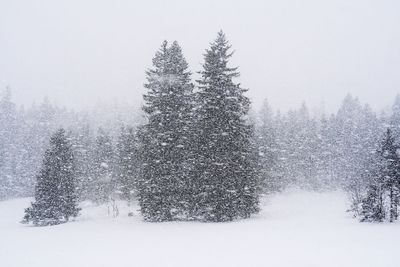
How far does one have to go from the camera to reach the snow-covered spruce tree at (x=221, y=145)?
92.9 feet

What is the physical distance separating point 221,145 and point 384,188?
12687 millimetres

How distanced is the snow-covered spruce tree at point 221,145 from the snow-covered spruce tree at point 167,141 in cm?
133

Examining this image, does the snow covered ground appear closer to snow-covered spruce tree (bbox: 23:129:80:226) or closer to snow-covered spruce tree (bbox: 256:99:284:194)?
snow-covered spruce tree (bbox: 23:129:80:226)

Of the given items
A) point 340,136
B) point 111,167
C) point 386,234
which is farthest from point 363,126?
point 386,234

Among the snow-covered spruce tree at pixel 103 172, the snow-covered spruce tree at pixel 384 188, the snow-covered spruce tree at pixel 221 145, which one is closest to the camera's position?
the snow-covered spruce tree at pixel 384 188

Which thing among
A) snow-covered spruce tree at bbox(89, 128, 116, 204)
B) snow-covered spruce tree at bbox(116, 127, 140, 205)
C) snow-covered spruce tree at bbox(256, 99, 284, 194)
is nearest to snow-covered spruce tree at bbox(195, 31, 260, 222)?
snow-covered spruce tree at bbox(116, 127, 140, 205)

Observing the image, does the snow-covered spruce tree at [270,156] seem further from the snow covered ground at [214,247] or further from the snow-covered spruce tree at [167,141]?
the snow covered ground at [214,247]

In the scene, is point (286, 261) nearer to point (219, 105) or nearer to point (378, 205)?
point (378, 205)

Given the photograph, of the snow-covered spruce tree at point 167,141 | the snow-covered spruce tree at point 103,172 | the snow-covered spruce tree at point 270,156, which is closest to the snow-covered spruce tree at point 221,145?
the snow-covered spruce tree at point 167,141

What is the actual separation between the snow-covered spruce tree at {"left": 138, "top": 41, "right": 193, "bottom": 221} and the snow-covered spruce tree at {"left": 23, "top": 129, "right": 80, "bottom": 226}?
9.71m

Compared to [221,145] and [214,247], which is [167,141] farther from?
[214,247]

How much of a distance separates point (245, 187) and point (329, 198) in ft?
132

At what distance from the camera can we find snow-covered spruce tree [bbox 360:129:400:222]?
25906mm

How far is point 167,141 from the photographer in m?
30.2
